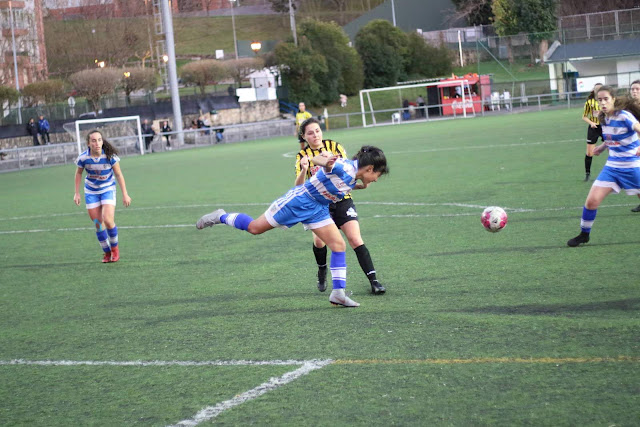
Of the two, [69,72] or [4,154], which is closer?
[4,154]

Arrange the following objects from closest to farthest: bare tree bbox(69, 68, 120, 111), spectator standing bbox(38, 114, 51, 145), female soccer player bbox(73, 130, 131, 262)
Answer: female soccer player bbox(73, 130, 131, 262) < spectator standing bbox(38, 114, 51, 145) < bare tree bbox(69, 68, 120, 111)

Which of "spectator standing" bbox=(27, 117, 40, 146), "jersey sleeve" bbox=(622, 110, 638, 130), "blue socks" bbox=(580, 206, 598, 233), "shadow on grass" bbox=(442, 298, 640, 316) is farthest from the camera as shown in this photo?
"spectator standing" bbox=(27, 117, 40, 146)

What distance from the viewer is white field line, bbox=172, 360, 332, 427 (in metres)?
4.70

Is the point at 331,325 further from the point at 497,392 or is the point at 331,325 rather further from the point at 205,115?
the point at 205,115

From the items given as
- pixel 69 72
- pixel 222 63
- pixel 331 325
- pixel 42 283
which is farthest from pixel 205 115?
pixel 331 325

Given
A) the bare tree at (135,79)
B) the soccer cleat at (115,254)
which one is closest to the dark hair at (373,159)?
the soccer cleat at (115,254)

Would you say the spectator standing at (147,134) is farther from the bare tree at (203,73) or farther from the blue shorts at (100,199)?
the blue shorts at (100,199)

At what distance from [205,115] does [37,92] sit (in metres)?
10.2

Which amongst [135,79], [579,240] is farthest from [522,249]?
[135,79]

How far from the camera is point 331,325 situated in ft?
21.7

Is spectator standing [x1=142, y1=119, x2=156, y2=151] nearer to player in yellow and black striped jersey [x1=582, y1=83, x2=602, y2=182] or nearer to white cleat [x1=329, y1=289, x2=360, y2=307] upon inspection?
player in yellow and black striped jersey [x1=582, y1=83, x2=602, y2=182]

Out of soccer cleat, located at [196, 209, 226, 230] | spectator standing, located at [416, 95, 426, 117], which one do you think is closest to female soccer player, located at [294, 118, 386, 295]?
soccer cleat, located at [196, 209, 226, 230]

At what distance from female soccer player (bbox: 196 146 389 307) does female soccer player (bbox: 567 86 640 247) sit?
128 inches

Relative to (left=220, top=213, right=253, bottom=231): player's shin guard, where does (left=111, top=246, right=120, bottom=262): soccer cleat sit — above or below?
below
